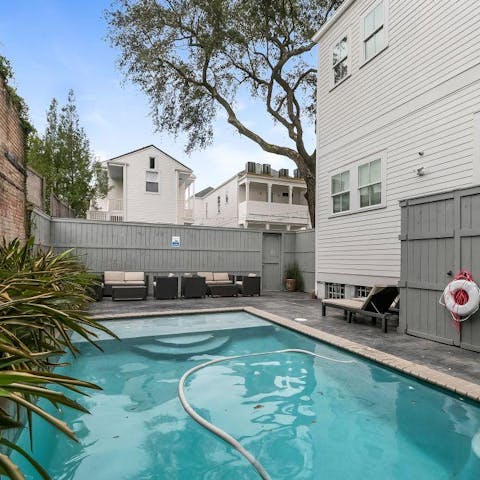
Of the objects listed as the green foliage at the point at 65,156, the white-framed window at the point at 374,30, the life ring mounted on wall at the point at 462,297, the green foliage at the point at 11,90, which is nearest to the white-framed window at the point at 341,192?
the white-framed window at the point at 374,30

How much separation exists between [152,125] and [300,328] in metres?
13.5

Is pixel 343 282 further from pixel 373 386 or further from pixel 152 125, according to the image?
pixel 152 125

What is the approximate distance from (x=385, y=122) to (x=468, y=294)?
498 centimetres

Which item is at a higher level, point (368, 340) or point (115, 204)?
point (115, 204)

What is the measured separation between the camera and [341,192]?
31.7 feet

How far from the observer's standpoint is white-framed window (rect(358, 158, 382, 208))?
8.28 metres

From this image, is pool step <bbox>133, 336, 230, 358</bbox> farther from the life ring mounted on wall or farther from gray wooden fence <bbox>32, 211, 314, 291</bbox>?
gray wooden fence <bbox>32, 211, 314, 291</bbox>

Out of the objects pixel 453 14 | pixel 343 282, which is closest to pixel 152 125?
pixel 343 282

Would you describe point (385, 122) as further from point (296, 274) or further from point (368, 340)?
point (296, 274)

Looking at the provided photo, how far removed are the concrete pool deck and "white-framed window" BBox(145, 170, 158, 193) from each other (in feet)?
36.5

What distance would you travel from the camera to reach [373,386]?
3.94m

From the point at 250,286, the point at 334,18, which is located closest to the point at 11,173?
the point at 250,286

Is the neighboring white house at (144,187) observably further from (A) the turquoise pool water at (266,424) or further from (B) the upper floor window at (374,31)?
(A) the turquoise pool water at (266,424)

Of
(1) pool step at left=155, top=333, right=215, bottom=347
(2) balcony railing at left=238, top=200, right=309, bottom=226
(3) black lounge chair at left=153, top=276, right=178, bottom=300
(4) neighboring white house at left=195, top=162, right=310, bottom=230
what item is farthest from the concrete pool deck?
(4) neighboring white house at left=195, top=162, right=310, bottom=230
